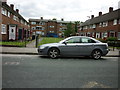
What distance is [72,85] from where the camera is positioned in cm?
445

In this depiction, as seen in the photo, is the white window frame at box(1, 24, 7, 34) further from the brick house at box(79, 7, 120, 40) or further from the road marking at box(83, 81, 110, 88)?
the brick house at box(79, 7, 120, 40)

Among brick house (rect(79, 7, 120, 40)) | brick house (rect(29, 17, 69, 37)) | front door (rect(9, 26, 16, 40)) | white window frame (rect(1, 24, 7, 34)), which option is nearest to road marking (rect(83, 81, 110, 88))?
white window frame (rect(1, 24, 7, 34))

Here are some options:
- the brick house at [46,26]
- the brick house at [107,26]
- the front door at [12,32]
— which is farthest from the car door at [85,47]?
the brick house at [46,26]

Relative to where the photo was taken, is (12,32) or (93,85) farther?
(12,32)

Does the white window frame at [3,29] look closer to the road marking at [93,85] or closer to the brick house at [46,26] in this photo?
the road marking at [93,85]

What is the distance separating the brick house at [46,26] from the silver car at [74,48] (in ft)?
201

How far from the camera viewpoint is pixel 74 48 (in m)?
9.62

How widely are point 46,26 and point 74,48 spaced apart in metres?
63.5

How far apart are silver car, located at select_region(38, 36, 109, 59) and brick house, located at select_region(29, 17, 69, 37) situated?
6140 centimetres

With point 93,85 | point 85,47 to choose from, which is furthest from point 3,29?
point 93,85

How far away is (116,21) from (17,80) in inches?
1118

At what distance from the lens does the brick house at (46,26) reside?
70.6m

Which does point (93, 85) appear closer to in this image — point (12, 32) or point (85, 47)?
point (85, 47)

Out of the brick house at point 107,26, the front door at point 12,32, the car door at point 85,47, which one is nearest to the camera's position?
the car door at point 85,47
